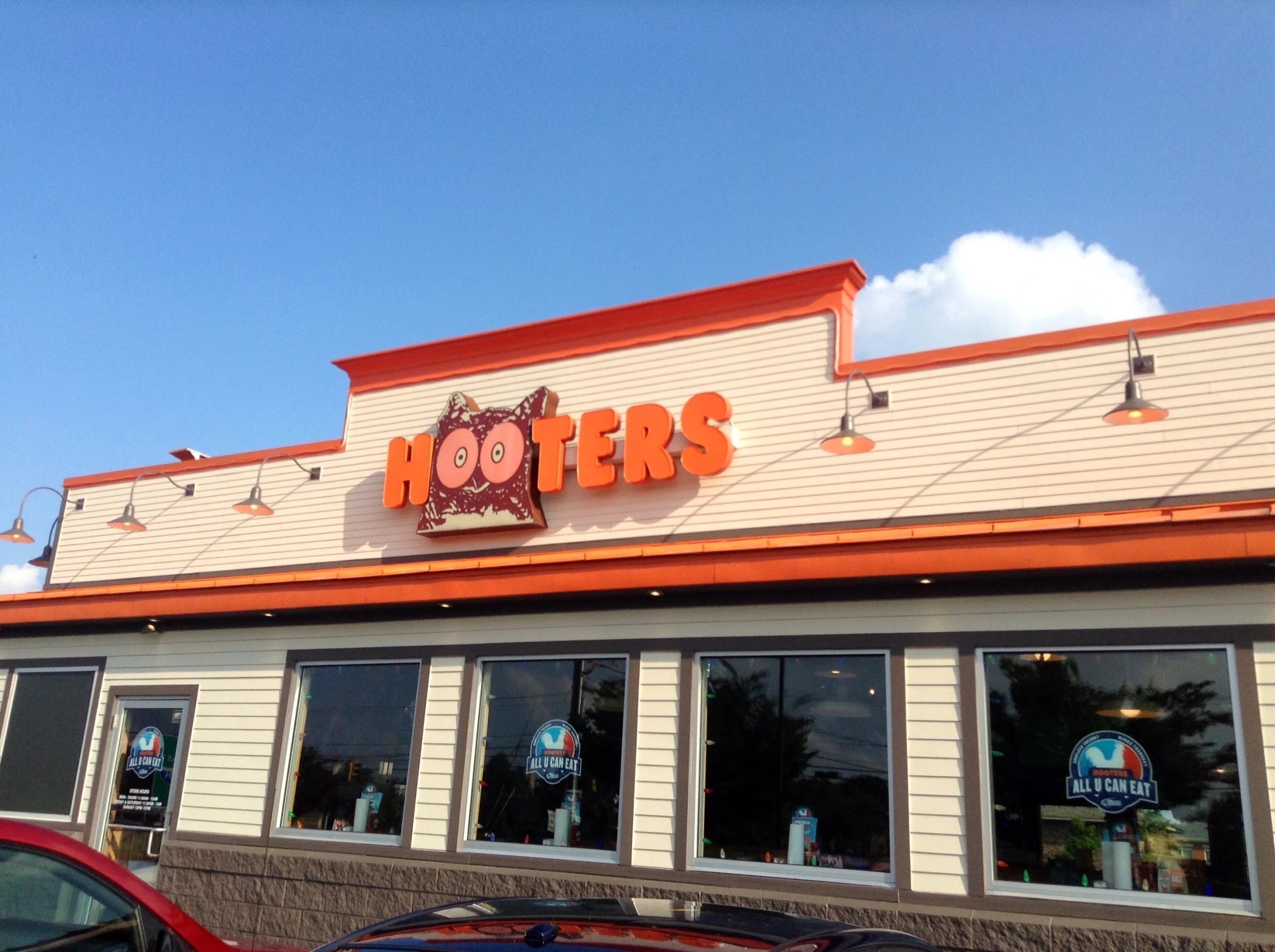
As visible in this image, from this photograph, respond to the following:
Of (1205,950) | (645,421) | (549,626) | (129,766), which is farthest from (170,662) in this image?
(1205,950)

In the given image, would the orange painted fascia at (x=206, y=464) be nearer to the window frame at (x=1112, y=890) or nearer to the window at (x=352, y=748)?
the window at (x=352, y=748)

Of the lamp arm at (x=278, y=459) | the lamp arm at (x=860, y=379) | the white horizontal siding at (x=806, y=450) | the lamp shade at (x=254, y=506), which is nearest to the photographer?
the white horizontal siding at (x=806, y=450)

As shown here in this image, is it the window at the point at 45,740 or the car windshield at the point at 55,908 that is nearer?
the car windshield at the point at 55,908

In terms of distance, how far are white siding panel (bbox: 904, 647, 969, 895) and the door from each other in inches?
342

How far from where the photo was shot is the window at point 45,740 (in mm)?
13680

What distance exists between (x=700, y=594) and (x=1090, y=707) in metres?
3.43

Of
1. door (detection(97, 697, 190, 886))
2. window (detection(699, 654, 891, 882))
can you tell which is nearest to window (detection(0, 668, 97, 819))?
door (detection(97, 697, 190, 886))

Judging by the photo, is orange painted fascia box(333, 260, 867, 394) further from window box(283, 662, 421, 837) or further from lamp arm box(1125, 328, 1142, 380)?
window box(283, 662, 421, 837)

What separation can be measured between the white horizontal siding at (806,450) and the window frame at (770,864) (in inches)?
66.6

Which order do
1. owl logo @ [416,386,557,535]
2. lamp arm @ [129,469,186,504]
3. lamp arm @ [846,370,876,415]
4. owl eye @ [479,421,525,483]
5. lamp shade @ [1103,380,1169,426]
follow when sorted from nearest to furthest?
lamp shade @ [1103,380,1169,426], lamp arm @ [846,370,876,415], owl logo @ [416,386,557,535], owl eye @ [479,421,525,483], lamp arm @ [129,469,186,504]

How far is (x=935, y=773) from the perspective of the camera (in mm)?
8672

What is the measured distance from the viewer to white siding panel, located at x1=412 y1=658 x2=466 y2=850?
35.3 feet

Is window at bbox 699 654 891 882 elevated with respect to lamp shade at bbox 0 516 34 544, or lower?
lower

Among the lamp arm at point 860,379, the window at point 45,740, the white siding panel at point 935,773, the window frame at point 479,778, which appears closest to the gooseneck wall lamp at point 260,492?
the window at point 45,740
